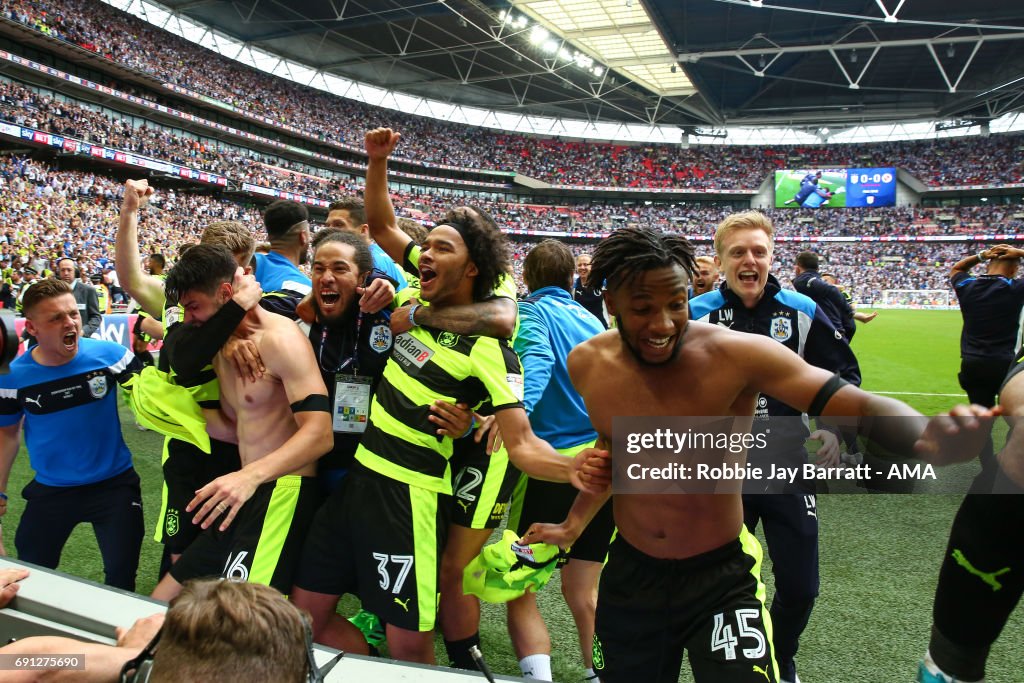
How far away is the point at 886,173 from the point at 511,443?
61256mm

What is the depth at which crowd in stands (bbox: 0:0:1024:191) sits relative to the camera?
35375 mm

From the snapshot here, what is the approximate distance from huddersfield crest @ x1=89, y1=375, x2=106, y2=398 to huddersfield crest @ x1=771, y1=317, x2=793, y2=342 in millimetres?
3687

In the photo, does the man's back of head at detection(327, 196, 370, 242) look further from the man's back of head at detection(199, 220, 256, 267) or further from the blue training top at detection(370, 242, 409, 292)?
the man's back of head at detection(199, 220, 256, 267)

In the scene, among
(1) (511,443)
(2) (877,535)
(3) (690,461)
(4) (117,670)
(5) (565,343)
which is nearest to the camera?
(4) (117,670)

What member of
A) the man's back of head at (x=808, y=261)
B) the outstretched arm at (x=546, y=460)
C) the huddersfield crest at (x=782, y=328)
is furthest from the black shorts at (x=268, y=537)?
the man's back of head at (x=808, y=261)

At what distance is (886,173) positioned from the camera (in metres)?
53.8

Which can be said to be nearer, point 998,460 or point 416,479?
point 998,460

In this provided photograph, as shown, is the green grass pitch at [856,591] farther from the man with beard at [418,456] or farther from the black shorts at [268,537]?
the black shorts at [268,537]

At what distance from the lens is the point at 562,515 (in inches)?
129

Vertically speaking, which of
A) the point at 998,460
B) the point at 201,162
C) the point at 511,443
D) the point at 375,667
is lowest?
the point at 375,667

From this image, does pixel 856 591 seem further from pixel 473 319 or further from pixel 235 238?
pixel 235 238

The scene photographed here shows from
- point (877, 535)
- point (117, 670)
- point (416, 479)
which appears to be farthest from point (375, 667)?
point (877, 535)

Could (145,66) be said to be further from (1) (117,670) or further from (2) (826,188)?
(2) (826,188)

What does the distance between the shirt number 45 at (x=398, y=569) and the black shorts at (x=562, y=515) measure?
90 centimetres
